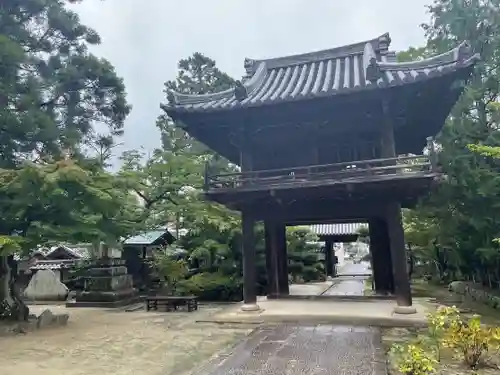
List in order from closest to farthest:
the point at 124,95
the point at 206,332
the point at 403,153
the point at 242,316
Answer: the point at 206,332 → the point at 242,316 → the point at 403,153 → the point at 124,95

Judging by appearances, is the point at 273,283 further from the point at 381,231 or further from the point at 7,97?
the point at 7,97

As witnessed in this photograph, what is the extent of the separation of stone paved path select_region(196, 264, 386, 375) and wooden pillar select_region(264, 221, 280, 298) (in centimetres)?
530

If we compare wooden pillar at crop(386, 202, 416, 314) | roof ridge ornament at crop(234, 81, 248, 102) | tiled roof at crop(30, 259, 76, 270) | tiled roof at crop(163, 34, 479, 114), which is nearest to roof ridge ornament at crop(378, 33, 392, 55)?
tiled roof at crop(163, 34, 479, 114)

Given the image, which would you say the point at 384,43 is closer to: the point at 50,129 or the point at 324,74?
the point at 324,74

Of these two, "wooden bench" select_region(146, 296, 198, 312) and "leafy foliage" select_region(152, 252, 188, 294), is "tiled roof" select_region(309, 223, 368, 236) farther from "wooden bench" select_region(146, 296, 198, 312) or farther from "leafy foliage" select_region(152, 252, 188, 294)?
"wooden bench" select_region(146, 296, 198, 312)

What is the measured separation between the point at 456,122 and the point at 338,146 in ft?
20.1

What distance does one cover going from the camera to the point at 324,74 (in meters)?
14.1

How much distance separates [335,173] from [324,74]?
495 cm

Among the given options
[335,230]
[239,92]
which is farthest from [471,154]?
[335,230]

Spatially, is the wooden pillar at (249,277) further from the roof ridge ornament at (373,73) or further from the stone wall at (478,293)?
the stone wall at (478,293)

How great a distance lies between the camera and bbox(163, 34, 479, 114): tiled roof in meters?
10.1

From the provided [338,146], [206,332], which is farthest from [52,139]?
[338,146]

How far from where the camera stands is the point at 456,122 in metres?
15.6

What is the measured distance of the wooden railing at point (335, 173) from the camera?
396 inches
